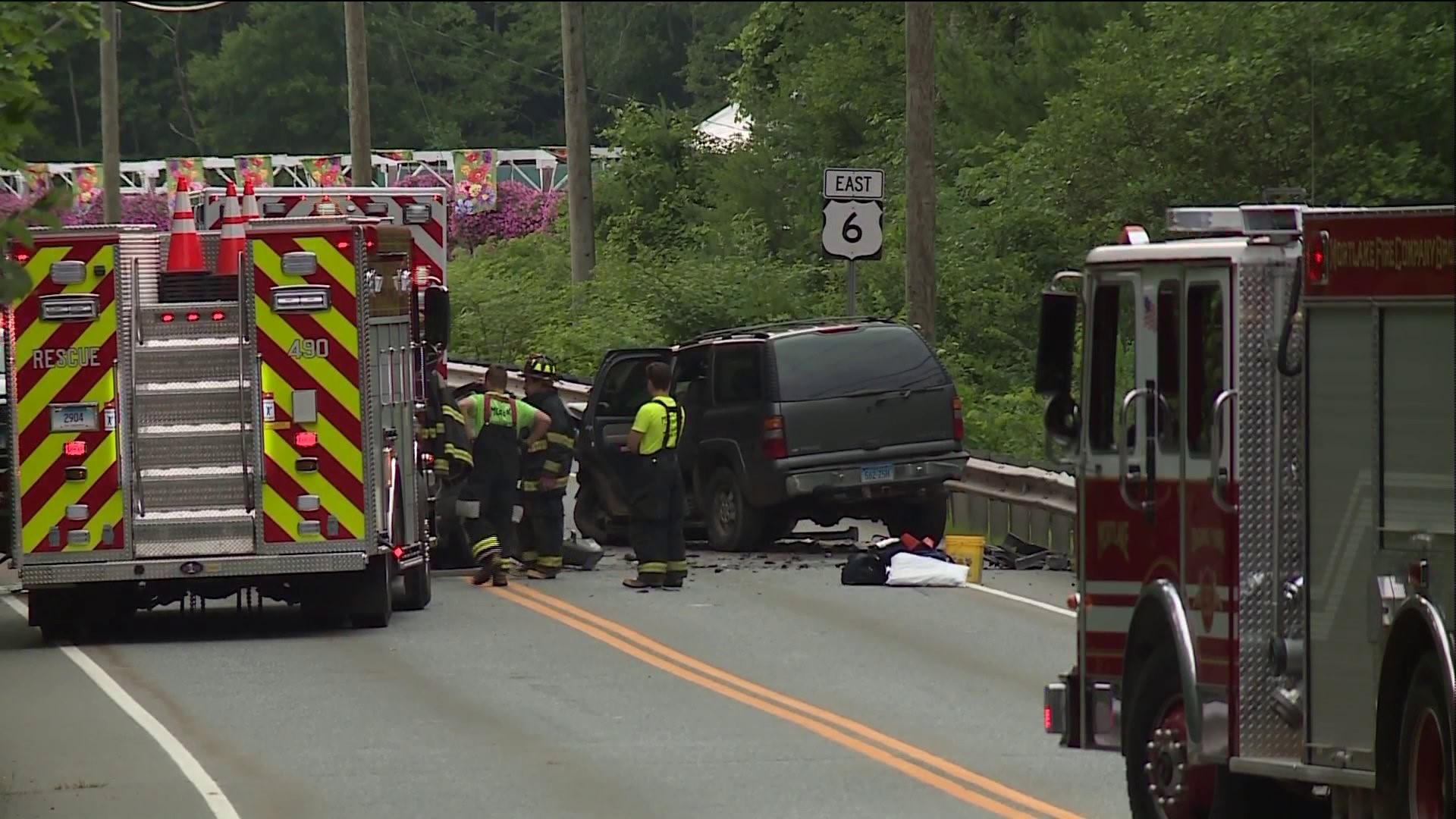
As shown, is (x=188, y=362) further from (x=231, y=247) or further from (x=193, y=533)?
(x=193, y=533)

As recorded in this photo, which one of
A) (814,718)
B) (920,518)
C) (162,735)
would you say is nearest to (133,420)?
(162,735)

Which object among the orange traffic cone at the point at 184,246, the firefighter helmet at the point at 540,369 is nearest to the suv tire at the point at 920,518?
the firefighter helmet at the point at 540,369

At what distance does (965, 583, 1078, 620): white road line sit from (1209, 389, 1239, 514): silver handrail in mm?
8554

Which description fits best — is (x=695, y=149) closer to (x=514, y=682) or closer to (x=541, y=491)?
(x=541, y=491)

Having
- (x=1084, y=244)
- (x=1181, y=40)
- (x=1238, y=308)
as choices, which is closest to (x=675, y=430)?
(x=1181, y=40)

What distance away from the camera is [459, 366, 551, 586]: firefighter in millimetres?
19688

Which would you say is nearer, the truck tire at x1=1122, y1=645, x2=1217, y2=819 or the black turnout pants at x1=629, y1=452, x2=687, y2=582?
the truck tire at x1=1122, y1=645, x2=1217, y2=819

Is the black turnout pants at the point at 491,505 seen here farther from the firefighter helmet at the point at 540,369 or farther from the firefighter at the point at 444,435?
the firefighter helmet at the point at 540,369

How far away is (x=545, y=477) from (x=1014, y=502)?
13.1 ft

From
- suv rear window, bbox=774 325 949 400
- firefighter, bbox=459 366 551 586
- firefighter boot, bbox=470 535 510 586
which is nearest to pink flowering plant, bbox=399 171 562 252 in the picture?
suv rear window, bbox=774 325 949 400

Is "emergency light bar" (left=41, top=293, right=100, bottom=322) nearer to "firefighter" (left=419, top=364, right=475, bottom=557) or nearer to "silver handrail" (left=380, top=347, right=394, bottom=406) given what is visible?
"silver handrail" (left=380, top=347, right=394, bottom=406)

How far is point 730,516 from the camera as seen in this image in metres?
21.8

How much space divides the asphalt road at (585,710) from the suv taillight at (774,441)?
1.44m

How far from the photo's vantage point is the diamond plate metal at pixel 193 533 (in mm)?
16875
